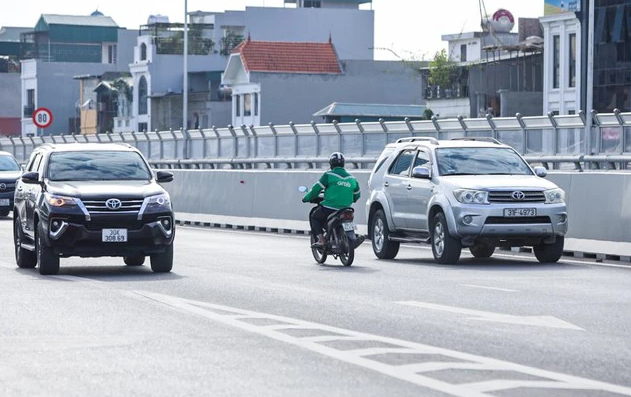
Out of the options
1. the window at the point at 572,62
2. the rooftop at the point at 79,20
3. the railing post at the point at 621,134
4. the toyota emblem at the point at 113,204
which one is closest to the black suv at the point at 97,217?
the toyota emblem at the point at 113,204

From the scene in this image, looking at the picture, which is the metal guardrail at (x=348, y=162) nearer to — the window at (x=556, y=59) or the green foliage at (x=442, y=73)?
the window at (x=556, y=59)

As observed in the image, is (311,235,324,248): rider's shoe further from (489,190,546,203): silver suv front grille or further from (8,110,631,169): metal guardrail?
(8,110,631,169): metal guardrail

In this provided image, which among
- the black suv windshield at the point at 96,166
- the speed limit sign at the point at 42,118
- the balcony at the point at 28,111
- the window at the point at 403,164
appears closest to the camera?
the black suv windshield at the point at 96,166

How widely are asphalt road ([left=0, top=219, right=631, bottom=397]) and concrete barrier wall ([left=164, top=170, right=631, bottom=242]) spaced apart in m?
1.57

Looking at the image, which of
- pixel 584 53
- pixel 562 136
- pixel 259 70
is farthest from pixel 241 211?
pixel 259 70

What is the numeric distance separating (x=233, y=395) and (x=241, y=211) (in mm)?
26539

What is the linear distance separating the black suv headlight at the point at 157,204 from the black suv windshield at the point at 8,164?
2176 cm

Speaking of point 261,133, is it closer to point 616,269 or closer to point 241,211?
point 241,211

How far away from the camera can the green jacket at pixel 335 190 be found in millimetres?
21969

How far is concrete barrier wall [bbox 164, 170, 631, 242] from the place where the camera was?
23.2 meters

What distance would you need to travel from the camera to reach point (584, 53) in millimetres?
72125

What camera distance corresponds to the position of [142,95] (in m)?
115

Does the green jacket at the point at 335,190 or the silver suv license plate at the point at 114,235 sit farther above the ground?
the green jacket at the point at 335,190

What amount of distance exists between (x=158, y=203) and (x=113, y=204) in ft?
1.91
